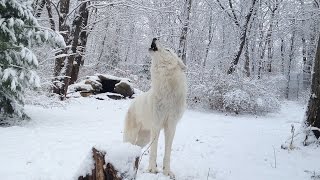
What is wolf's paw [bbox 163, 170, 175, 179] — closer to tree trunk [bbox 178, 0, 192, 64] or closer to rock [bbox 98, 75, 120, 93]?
tree trunk [bbox 178, 0, 192, 64]

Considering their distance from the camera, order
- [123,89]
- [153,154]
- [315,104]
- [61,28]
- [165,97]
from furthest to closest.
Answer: [123,89]
[61,28]
[315,104]
[153,154]
[165,97]

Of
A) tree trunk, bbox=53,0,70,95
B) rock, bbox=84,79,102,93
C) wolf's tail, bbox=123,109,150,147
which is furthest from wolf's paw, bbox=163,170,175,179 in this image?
rock, bbox=84,79,102,93

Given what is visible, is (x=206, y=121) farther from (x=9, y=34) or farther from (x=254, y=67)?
(x=254, y=67)

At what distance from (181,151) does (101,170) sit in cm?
342

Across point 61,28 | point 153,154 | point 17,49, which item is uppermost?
point 61,28

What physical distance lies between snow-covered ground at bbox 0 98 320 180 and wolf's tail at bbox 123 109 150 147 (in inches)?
15.0

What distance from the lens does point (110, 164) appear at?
296 centimetres

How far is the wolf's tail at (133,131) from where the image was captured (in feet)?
17.1

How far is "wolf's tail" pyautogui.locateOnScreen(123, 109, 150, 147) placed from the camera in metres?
5.23

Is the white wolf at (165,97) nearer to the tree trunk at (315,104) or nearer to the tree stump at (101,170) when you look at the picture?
the tree stump at (101,170)

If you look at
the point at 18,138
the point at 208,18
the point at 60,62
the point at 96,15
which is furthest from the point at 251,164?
the point at 208,18

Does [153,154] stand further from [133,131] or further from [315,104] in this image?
[315,104]

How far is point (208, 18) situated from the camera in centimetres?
2794

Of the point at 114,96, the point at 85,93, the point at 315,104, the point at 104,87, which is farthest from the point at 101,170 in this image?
the point at 104,87
